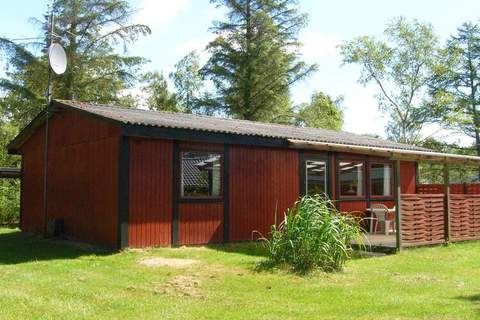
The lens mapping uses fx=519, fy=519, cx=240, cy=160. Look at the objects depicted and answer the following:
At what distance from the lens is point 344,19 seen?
20.8m

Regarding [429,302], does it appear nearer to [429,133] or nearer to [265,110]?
[265,110]

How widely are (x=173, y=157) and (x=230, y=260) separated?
2.69m

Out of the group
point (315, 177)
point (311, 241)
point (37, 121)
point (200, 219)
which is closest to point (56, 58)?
point (37, 121)

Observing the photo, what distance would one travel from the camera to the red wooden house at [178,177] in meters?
10.1

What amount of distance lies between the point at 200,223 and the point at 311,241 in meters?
3.66

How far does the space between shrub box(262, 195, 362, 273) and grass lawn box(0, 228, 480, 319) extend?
10.8 inches

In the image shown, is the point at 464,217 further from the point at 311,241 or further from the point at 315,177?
the point at 311,241

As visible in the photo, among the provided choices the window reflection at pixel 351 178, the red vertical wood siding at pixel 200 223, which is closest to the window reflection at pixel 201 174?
the red vertical wood siding at pixel 200 223

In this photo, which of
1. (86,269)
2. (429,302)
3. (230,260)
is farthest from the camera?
(230,260)

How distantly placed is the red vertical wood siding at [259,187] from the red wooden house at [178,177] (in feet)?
0.07

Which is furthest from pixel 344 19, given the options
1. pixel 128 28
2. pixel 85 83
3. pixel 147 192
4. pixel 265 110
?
pixel 147 192

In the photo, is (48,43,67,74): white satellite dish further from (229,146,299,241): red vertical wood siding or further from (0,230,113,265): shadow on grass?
(229,146,299,241): red vertical wood siding

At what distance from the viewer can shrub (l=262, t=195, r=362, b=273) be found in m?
7.74

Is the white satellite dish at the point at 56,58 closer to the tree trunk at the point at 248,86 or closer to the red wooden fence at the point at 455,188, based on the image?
the red wooden fence at the point at 455,188
